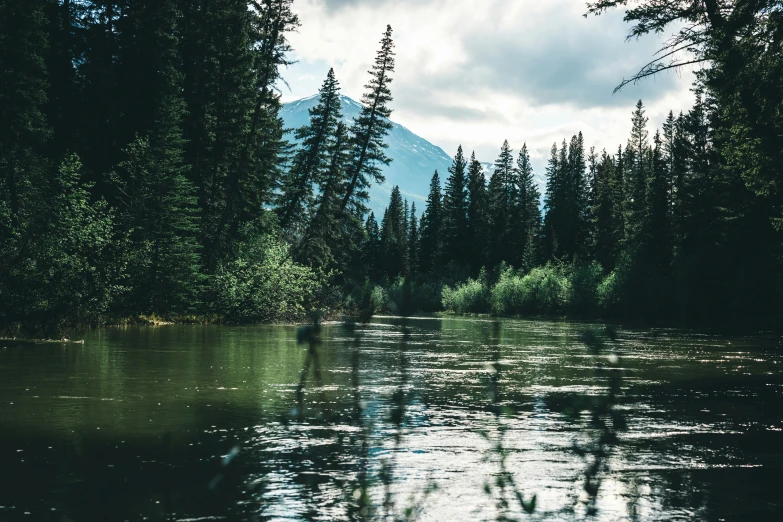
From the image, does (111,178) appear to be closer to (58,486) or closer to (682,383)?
(682,383)

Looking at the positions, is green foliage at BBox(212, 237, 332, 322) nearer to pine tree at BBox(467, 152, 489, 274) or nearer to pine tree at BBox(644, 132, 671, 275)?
pine tree at BBox(644, 132, 671, 275)

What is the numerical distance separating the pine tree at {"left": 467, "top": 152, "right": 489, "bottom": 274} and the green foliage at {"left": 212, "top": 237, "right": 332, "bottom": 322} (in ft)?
253

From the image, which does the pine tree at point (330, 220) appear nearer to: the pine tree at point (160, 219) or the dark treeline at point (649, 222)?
the pine tree at point (160, 219)

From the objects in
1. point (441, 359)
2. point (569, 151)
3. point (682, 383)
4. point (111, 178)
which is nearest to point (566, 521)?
point (682, 383)

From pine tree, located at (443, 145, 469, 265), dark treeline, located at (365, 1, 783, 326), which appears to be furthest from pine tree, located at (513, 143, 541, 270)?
pine tree, located at (443, 145, 469, 265)

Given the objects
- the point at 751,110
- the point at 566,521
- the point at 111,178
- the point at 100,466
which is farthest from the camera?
the point at 111,178

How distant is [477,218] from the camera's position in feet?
435

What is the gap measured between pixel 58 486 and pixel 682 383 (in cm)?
1546

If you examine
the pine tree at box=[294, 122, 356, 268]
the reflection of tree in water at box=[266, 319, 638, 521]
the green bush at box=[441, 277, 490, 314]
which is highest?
the pine tree at box=[294, 122, 356, 268]

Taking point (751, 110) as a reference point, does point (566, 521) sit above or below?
below

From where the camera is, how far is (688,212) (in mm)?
68312

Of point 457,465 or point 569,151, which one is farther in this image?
point 569,151

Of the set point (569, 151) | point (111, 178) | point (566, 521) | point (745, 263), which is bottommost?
point (566, 521)

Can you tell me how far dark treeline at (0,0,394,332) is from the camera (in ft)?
116
